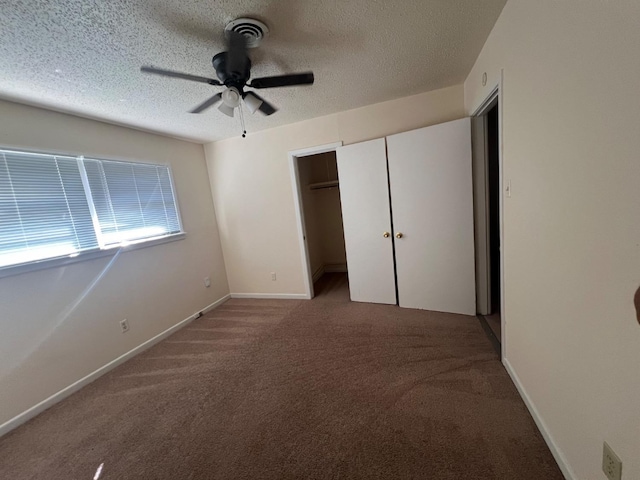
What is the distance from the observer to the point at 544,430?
4.21ft

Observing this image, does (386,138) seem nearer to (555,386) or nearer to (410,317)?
(410,317)

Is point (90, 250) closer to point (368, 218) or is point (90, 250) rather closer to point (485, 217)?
point (368, 218)

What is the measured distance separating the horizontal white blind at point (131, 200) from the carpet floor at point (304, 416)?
139 cm

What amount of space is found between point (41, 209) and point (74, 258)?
1.53 feet

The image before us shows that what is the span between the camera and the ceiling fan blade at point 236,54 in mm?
1474

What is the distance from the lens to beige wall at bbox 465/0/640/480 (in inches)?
29.4

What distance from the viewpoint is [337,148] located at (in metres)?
2.96

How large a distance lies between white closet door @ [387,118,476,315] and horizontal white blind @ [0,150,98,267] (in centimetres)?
315

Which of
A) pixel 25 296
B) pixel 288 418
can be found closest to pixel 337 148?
pixel 288 418

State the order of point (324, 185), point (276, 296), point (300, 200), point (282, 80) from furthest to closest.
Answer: point (324, 185) → point (276, 296) → point (300, 200) → point (282, 80)

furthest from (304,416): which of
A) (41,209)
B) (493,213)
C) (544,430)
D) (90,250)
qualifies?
(493,213)

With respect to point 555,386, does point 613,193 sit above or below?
above

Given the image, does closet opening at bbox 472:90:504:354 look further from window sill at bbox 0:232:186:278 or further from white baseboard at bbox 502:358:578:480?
window sill at bbox 0:232:186:278

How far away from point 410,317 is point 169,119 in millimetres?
3452
